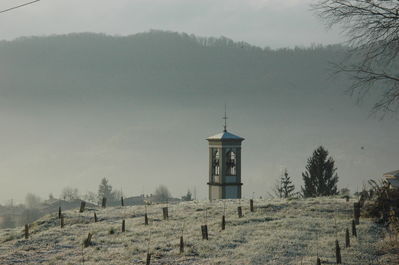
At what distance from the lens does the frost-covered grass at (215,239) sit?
61.7 ft

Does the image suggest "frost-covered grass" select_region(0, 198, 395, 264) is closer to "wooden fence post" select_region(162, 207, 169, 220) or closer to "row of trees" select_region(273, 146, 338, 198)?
"wooden fence post" select_region(162, 207, 169, 220)

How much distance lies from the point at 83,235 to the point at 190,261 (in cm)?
900

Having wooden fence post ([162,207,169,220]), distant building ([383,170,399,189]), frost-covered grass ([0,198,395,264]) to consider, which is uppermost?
distant building ([383,170,399,189])

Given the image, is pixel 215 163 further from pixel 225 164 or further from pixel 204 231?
pixel 204 231

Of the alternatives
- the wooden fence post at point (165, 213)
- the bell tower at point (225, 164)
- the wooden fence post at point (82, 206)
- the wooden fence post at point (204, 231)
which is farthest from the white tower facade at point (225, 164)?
the wooden fence post at point (204, 231)

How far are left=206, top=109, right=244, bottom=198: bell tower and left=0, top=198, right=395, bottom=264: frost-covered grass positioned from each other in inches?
565

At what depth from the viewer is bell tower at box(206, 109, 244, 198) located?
151ft

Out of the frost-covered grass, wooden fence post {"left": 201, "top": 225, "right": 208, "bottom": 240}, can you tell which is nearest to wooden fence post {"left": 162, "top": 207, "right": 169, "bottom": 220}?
the frost-covered grass

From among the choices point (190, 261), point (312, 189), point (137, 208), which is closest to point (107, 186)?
point (312, 189)

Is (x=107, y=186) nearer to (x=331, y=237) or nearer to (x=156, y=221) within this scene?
(x=156, y=221)

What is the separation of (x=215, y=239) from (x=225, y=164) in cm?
2467

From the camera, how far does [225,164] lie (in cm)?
4625

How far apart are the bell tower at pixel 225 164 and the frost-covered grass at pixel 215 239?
14360 mm

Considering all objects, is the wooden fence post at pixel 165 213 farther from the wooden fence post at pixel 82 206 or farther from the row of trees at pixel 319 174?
the row of trees at pixel 319 174
